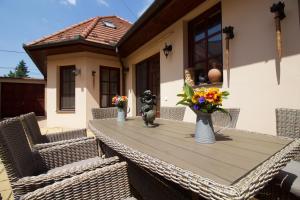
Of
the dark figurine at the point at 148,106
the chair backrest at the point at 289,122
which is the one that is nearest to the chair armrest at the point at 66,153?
the dark figurine at the point at 148,106

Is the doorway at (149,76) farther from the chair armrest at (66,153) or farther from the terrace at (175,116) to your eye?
the chair armrest at (66,153)

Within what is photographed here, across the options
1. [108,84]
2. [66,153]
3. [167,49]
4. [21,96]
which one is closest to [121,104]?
[66,153]

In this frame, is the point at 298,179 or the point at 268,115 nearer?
the point at 298,179

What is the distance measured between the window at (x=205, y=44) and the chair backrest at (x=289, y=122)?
5.18 feet

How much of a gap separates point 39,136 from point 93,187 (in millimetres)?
1392

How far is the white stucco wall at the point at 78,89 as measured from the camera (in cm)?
603

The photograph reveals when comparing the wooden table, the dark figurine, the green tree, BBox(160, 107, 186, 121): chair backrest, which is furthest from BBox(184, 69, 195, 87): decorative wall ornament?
the green tree

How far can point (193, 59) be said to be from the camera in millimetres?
3807

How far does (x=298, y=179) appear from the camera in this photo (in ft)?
3.87

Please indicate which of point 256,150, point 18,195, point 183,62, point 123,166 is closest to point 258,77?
point 183,62

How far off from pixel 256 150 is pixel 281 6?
6.55ft

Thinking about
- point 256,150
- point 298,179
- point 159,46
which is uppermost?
point 159,46

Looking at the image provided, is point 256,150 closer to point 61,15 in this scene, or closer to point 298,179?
point 298,179

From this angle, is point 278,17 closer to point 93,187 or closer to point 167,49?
point 167,49
